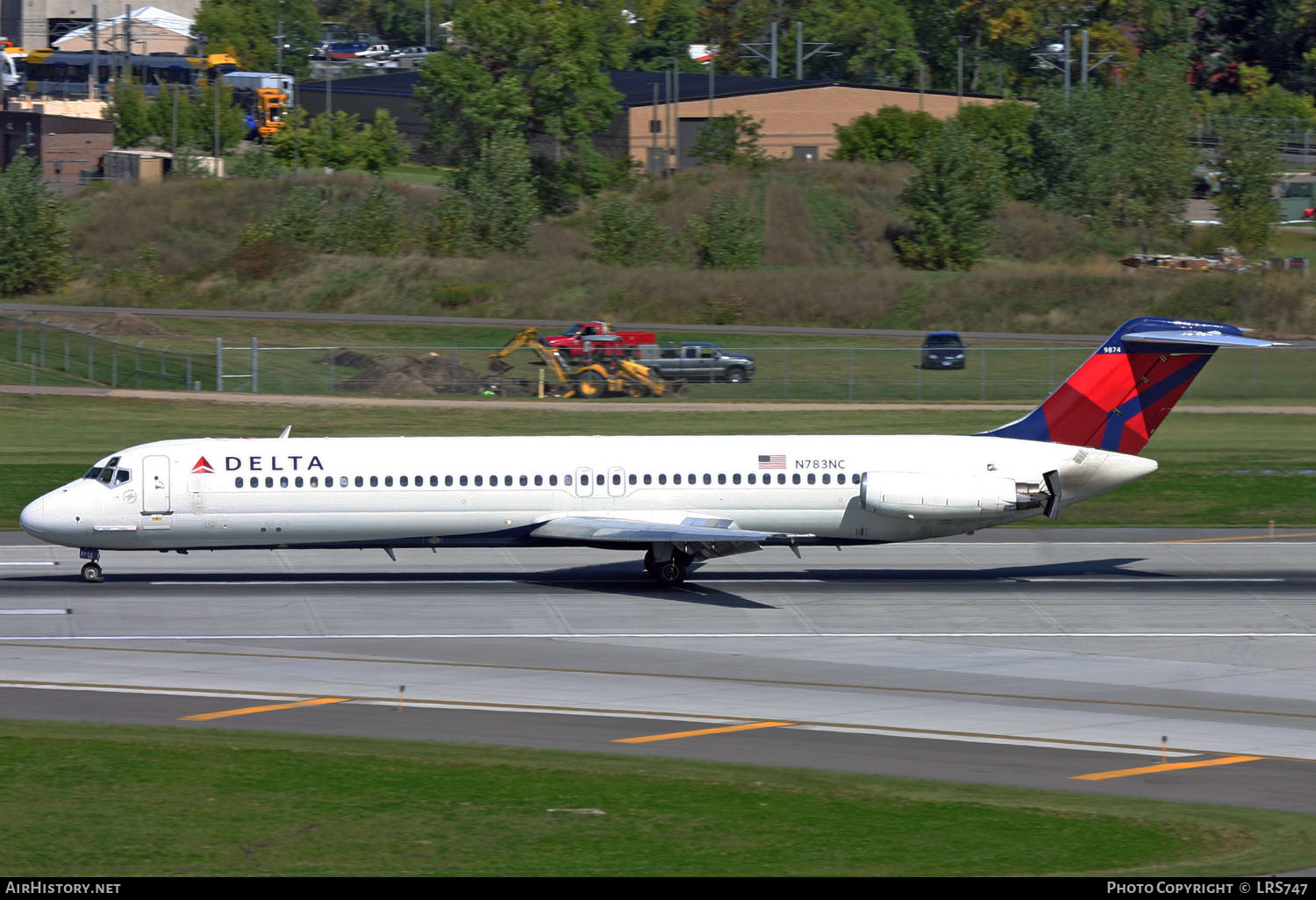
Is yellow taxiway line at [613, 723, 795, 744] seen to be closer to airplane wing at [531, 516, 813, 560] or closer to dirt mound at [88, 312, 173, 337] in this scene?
airplane wing at [531, 516, 813, 560]

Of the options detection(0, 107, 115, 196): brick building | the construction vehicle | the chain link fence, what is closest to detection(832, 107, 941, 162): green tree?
the chain link fence

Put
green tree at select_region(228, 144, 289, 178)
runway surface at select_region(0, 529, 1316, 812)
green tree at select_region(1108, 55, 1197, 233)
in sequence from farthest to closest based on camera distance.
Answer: green tree at select_region(228, 144, 289, 178)
green tree at select_region(1108, 55, 1197, 233)
runway surface at select_region(0, 529, 1316, 812)

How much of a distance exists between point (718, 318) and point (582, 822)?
77.9 meters

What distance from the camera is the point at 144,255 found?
104500 millimetres

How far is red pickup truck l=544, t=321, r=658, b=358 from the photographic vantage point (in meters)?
70.9

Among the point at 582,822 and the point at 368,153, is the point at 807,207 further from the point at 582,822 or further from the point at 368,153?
the point at 582,822

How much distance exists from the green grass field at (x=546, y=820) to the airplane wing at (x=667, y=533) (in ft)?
36.6

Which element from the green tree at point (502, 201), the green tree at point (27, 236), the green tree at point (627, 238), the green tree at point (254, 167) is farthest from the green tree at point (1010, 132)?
the green tree at point (27, 236)

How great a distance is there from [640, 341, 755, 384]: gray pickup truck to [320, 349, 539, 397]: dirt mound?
587 cm

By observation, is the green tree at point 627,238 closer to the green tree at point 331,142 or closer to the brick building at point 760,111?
the brick building at point 760,111

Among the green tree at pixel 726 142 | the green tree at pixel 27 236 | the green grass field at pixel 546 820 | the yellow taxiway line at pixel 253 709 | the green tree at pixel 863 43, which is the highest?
the green tree at pixel 863 43

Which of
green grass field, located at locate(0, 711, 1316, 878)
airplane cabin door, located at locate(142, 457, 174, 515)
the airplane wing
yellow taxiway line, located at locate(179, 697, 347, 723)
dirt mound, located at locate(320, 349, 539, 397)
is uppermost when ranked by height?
dirt mound, located at locate(320, 349, 539, 397)

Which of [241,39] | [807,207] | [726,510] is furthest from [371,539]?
[241,39]

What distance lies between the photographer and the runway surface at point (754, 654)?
2283 centimetres
